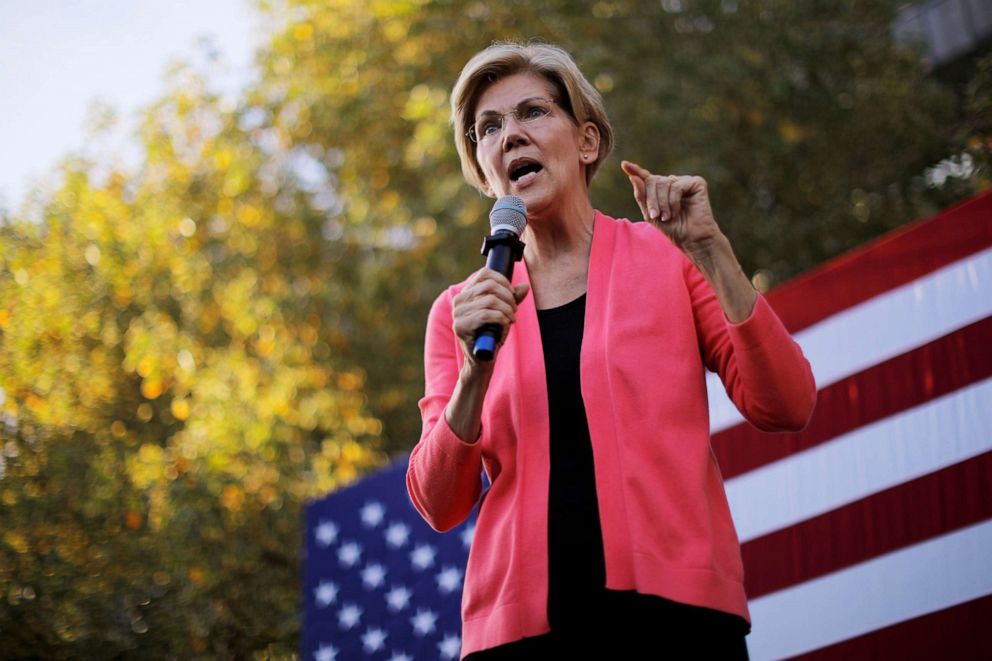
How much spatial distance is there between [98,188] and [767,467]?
9.46 meters

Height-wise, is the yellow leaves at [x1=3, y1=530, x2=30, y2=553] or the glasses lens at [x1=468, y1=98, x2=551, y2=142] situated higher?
the yellow leaves at [x1=3, y1=530, x2=30, y2=553]

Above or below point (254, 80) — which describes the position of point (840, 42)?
below

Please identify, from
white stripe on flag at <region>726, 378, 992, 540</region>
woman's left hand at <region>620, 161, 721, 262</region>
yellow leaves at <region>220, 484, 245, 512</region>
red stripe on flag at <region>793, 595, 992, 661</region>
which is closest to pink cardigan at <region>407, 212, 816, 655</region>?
woman's left hand at <region>620, 161, 721, 262</region>

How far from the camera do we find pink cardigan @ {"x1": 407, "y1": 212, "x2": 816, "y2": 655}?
1755 millimetres

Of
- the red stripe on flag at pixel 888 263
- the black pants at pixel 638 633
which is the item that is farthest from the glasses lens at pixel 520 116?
the red stripe on flag at pixel 888 263

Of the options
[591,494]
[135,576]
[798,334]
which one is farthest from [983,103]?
[135,576]

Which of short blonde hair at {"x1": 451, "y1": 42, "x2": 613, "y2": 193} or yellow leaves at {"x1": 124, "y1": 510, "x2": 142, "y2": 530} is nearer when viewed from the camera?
short blonde hair at {"x1": 451, "y1": 42, "x2": 613, "y2": 193}

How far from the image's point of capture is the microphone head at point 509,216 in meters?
2.00

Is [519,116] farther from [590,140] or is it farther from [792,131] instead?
[792,131]

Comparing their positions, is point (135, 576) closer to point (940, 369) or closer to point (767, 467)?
point (767, 467)

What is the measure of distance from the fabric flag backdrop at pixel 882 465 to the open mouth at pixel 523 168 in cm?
205

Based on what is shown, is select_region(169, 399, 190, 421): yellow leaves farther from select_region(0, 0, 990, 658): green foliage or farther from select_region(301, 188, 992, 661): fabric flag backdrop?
select_region(301, 188, 992, 661): fabric flag backdrop

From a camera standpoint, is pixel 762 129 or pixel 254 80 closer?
pixel 762 129

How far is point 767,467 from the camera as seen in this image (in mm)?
3973
